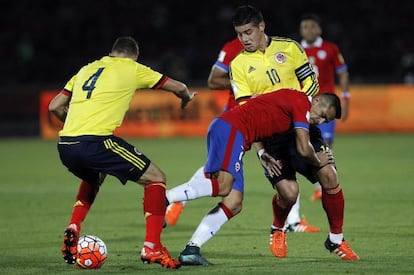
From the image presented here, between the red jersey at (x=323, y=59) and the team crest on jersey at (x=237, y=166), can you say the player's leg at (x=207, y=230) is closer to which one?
the team crest on jersey at (x=237, y=166)

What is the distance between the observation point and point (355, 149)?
65.1ft

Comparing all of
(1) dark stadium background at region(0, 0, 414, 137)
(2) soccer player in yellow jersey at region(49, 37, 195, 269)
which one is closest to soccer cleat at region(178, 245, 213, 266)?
(2) soccer player in yellow jersey at region(49, 37, 195, 269)

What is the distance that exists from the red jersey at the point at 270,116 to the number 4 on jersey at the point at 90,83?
42.9 inches

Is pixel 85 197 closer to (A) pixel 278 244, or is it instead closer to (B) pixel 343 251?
(A) pixel 278 244

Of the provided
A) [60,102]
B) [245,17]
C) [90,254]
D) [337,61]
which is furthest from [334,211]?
[337,61]

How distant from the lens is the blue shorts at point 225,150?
24.6 feet

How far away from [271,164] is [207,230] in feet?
3.06

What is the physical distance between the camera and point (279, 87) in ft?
28.3

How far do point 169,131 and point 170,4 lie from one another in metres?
5.69

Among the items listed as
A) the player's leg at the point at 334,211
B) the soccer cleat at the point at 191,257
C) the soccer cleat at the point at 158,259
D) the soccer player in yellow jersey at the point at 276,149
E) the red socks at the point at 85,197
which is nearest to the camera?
the soccer cleat at the point at 158,259

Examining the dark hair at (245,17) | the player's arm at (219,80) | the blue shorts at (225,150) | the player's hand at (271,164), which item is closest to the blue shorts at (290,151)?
the player's hand at (271,164)

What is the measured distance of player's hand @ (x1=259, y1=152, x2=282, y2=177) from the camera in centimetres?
808

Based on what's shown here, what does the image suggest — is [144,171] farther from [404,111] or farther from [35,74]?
[35,74]

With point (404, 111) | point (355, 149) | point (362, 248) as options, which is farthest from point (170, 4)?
point (362, 248)
